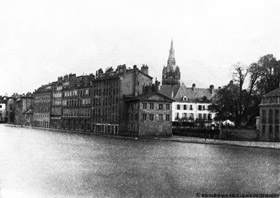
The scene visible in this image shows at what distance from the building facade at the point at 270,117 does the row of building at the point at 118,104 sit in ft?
73.4

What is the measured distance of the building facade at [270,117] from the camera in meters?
57.8

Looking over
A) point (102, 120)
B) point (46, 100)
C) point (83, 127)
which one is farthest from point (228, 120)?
point (46, 100)

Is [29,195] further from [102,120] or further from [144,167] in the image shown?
[102,120]

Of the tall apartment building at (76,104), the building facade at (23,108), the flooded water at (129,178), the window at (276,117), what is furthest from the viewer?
the building facade at (23,108)

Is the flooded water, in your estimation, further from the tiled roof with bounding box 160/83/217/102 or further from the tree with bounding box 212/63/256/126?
the tiled roof with bounding box 160/83/217/102

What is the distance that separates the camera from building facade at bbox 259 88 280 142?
57750 millimetres

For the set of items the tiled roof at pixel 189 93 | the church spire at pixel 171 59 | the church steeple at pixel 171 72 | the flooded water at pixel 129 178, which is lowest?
the flooded water at pixel 129 178

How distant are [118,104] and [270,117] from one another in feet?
115

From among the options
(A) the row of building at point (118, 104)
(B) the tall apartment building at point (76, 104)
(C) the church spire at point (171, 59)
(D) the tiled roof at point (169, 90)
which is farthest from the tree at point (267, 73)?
(C) the church spire at point (171, 59)

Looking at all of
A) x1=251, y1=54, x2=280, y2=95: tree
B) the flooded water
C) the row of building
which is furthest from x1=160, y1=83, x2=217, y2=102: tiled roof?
the flooded water

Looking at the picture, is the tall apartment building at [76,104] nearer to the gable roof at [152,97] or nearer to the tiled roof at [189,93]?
the tiled roof at [189,93]

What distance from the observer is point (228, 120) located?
230 feet

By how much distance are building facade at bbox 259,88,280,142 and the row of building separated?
22.4 metres

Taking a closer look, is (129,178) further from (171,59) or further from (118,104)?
(171,59)
